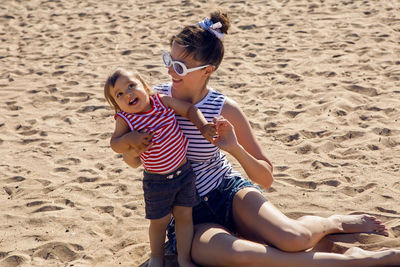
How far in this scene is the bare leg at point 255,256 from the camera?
335cm

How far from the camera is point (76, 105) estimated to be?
667cm

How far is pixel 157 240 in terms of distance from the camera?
3.56m

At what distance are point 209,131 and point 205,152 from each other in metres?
0.34

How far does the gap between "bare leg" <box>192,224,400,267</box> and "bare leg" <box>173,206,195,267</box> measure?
37 millimetres

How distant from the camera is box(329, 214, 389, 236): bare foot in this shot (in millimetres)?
3844

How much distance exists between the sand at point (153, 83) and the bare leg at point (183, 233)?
42cm

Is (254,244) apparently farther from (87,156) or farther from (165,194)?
(87,156)

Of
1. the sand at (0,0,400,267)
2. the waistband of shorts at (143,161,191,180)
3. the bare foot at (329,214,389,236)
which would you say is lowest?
the sand at (0,0,400,267)

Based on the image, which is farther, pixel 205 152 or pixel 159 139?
pixel 205 152

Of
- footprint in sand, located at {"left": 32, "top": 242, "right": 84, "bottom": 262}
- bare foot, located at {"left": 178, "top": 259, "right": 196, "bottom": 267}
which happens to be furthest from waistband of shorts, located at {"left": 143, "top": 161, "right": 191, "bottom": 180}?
footprint in sand, located at {"left": 32, "top": 242, "right": 84, "bottom": 262}

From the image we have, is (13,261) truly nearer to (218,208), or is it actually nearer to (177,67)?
(218,208)

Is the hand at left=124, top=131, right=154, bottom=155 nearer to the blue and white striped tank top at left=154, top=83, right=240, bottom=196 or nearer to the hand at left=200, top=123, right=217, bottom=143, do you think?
the hand at left=200, top=123, right=217, bottom=143

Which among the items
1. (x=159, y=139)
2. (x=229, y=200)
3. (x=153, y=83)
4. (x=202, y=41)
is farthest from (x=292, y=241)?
(x=153, y=83)

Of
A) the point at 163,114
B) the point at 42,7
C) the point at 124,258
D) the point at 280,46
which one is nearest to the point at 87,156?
the point at 124,258
